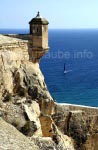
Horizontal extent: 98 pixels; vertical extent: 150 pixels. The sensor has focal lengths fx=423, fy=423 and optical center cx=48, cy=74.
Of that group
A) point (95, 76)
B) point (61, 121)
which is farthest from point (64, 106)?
point (95, 76)

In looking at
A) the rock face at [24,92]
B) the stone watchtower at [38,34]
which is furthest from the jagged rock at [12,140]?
the stone watchtower at [38,34]

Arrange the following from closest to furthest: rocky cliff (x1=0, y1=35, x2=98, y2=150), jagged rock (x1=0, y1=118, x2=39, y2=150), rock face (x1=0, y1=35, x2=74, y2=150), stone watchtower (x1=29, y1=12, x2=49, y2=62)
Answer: jagged rock (x1=0, y1=118, x2=39, y2=150) < rocky cliff (x1=0, y1=35, x2=98, y2=150) < rock face (x1=0, y1=35, x2=74, y2=150) < stone watchtower (x1=29, y1=12, x2=49, y2=62)

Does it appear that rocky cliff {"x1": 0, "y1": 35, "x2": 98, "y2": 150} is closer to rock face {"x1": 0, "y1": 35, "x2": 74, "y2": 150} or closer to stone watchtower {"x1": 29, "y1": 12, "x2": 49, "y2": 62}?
rock face {"x1": 0, "y1": 35, "x2": 74, "y2": 150}

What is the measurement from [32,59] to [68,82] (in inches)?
2132

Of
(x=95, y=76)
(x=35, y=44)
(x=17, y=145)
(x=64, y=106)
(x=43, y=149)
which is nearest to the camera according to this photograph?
(x=17, y=145)

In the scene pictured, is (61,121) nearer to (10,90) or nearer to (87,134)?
(87,134)

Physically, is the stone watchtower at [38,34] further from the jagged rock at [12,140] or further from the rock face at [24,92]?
the jagged rock at [12,140]

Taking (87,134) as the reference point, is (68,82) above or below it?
below

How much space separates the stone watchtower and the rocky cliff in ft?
1.67

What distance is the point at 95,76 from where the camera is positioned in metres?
89.7

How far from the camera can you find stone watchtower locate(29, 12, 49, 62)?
2495 cm

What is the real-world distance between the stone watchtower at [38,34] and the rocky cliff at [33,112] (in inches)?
20.0

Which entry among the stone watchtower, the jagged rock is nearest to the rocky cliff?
the jagged rock

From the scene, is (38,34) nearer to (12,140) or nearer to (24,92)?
(24,92)
